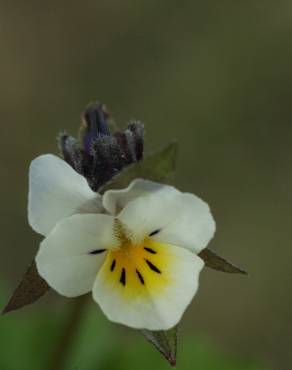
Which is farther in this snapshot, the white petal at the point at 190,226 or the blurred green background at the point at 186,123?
the blurred green background at the point at 186,123

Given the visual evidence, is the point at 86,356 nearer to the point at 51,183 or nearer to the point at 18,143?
the point at 18,143

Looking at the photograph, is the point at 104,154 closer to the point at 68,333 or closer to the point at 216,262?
the point at 216,262

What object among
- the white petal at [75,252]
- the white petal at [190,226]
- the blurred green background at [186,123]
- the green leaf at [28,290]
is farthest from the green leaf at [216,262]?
the blurred green background at [186,123]

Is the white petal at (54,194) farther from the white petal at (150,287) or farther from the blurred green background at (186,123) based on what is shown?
the blurred green background at (186,123)

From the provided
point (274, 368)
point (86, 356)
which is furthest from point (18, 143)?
point (274, 368)

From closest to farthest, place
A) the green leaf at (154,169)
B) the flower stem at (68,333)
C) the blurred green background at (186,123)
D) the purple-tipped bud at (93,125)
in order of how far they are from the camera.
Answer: the green leaf at (154,169) → the purple-tipped bud at (93,125) → the flower stem at (68,333) → the blurred green background at (186,123)

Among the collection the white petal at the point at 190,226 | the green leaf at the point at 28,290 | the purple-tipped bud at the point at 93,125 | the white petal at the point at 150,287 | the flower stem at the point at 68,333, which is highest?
the purple-tipped bud at the point at 93,125

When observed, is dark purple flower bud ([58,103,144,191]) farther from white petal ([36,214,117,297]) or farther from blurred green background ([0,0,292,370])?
blurred green background ([0,0,292,370])
